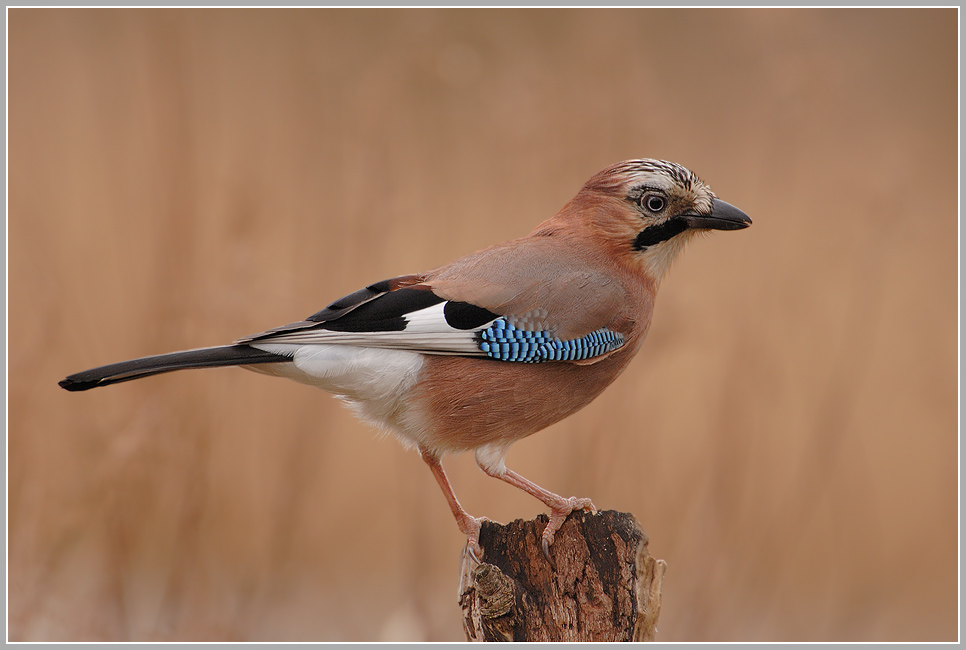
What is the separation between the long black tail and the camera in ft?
9.61

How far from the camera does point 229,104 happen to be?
5992 millimetres

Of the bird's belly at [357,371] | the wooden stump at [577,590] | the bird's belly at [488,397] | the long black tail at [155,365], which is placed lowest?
the wooden stump at [577,590]

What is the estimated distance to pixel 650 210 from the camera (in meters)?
3.77

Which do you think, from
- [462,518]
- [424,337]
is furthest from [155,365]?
[462,518]

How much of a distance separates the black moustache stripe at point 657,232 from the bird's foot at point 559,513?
47.6 inches

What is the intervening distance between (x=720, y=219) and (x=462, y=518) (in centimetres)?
174

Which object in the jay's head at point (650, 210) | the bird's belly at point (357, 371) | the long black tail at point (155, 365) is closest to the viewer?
the long black tail at point (155, 365)

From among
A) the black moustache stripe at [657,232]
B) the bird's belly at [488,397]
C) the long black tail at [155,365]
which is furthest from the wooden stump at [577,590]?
the black moustache stripe at [657,232]

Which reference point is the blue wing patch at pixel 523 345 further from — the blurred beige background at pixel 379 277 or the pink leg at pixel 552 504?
the blurred beige background at pixel 379 277

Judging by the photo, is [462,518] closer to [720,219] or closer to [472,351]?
[472,351]

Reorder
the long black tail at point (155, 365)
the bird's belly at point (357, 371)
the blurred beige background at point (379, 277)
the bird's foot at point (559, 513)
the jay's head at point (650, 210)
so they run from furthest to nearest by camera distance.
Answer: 1. the blurred beige background at point (379, 277)
2. the jay's head at point (650, 210)
3. the bird's belly at point (357, 371)
4. the bird's foot at point (559, 513)
5. the long black tail at point (155, 365)

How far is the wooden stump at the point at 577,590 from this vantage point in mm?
2971

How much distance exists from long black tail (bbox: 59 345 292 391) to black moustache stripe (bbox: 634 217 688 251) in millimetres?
1787

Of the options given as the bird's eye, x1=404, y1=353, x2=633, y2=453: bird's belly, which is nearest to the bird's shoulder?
x1=404, y1=353, x2=633, y2=453: bird's belly
